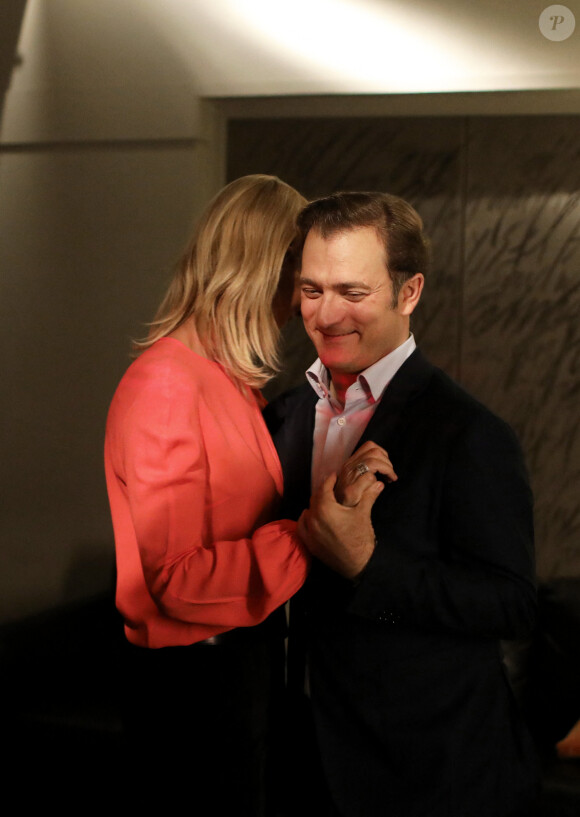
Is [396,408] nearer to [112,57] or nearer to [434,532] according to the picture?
[434,532]

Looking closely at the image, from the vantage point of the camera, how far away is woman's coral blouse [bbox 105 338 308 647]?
1.47 m

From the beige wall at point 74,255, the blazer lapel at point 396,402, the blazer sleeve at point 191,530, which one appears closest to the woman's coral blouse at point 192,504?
the blazer sleeve at point 191,530

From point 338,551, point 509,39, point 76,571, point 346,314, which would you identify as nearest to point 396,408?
point 346,314

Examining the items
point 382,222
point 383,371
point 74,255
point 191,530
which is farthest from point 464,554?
point 74,255

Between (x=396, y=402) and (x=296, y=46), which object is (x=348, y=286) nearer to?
(x=396, y=402)

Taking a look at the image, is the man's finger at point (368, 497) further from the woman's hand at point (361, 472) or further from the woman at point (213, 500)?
the woman at point (213, 500)

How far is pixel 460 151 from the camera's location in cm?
173

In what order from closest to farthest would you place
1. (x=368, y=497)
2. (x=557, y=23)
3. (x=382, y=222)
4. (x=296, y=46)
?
(x=368, y=497), (x=382, y=222), (x=557, y=23), (x=296, y=46)

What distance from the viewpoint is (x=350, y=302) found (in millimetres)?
1506

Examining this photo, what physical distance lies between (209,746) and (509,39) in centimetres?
157

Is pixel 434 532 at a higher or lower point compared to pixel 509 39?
lower

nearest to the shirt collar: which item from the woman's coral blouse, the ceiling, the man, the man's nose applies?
the man

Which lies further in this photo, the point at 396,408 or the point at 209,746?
the point at 209,746

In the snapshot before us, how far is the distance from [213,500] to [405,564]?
0.38 metres
